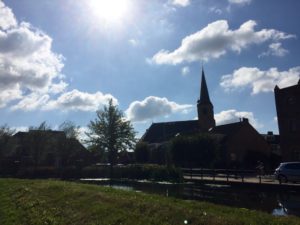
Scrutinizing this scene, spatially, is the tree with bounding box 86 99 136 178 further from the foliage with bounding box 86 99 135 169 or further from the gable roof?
the gable roof

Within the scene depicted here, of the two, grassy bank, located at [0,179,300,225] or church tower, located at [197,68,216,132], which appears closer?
grassy bank, located at [0,179,300,225]

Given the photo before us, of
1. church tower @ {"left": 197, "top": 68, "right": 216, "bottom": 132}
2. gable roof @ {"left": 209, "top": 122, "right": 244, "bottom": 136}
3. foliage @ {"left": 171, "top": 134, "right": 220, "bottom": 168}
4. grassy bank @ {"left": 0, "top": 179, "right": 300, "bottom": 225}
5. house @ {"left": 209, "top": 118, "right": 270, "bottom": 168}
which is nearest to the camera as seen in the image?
grassy bank @ {"left": 0, "top": 179, "right": 300, "bottom": 225}

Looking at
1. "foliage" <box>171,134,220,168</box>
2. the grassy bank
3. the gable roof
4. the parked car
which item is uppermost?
the gable roof

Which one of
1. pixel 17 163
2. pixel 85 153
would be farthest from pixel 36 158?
pixel 85 153

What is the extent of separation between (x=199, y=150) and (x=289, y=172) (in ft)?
65.7

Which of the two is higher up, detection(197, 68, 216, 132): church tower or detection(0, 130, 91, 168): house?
detection(197, 68, 216, 132): church tower

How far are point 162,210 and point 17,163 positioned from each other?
49.3 meters

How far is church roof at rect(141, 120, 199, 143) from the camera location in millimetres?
96125

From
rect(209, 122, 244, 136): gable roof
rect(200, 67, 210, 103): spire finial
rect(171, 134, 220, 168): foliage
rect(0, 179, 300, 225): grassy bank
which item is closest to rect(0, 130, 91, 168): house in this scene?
rect(171, 134, 220, 168): foliage

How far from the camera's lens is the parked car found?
31009mm

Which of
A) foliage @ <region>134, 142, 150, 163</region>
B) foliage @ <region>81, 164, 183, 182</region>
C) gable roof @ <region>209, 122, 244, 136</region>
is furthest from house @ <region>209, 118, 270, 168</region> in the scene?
foliage @ <region>81, 164, 183, 182</region>

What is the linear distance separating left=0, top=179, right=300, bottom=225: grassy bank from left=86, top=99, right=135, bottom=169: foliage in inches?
1447

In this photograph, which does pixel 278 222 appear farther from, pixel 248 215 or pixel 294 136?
pixel 294 136

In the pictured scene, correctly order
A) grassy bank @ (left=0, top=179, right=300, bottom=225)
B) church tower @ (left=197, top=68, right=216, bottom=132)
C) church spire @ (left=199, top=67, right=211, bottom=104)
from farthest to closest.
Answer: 1. church spire @ (left=199, top=67, right=211, bottom=104)
2. church tower @ (left=197, top=68, right=216, bottom=132)
3. grassy bank @ (left=0, top=179, right=300, bottom=225)
